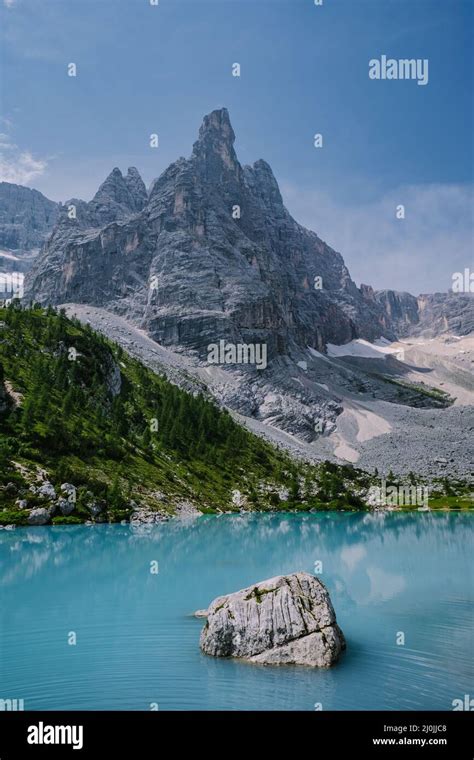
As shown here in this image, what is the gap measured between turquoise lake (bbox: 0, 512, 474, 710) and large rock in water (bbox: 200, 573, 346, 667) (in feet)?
2.00

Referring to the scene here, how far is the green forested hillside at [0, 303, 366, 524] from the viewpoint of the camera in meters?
67.2

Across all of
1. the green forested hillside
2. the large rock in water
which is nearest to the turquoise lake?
the large rock in water

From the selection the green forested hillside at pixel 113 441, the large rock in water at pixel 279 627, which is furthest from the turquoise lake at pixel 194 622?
the green forested hillside at pixel 113 441

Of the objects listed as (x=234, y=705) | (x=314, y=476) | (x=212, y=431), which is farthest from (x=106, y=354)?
(x=234, y=705)

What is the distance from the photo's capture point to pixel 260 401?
609 ft

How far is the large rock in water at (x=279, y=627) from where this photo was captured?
18438mm

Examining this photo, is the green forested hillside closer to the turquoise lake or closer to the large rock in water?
the turquoise lake

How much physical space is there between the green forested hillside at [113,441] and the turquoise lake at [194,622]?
1397cm

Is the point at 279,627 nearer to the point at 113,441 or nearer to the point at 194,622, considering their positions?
the point at 194,622

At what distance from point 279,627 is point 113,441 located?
226 ft

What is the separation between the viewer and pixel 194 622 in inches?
925

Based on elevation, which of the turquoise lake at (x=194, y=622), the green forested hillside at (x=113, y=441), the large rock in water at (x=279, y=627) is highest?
the green forested hillside at (x=113, y=441)

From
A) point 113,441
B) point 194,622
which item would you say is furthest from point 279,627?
point 113,441

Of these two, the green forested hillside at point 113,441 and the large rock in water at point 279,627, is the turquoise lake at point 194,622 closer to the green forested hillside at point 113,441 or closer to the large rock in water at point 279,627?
the large rock in water at point 279,627
